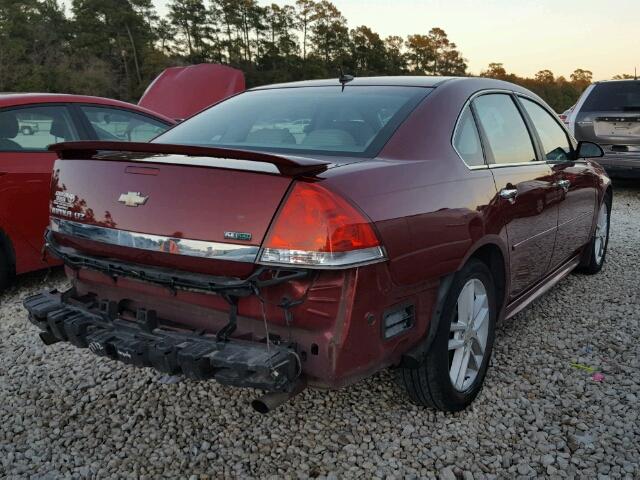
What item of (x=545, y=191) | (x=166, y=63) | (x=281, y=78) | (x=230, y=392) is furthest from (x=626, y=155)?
(x=281, y=78)

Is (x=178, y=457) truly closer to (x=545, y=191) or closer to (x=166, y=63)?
(x=545, y=191)

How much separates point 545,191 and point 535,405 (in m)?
1.30

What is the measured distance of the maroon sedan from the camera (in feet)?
14.4

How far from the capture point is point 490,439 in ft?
8.61

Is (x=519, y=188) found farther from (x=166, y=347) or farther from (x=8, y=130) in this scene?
(x=8, y=130)

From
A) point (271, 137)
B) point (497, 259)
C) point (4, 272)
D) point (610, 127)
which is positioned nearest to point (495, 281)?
point (497, 259)

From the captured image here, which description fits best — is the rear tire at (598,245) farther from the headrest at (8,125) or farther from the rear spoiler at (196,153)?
the headrest at (8,125)

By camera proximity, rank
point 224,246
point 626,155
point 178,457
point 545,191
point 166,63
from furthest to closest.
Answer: point 166,63, point 626,155, point 545,191, point 178,457, point 224,246

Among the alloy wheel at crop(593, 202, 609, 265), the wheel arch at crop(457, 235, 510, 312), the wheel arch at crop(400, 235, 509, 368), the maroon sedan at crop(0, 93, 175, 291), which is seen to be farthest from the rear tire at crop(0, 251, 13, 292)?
the alloy wheel at crop(593, 202, 609, 265)

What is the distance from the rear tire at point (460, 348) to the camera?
2570 mm

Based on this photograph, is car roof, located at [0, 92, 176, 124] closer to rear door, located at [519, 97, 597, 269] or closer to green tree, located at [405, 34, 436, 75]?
rear door, located at [519, 97, 597, 269]

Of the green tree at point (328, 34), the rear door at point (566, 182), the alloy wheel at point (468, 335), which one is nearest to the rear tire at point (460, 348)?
the alloy wheel at point (468, 335)

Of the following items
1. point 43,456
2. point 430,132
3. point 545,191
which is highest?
point 430,132

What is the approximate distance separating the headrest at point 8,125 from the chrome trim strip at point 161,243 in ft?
7.74
